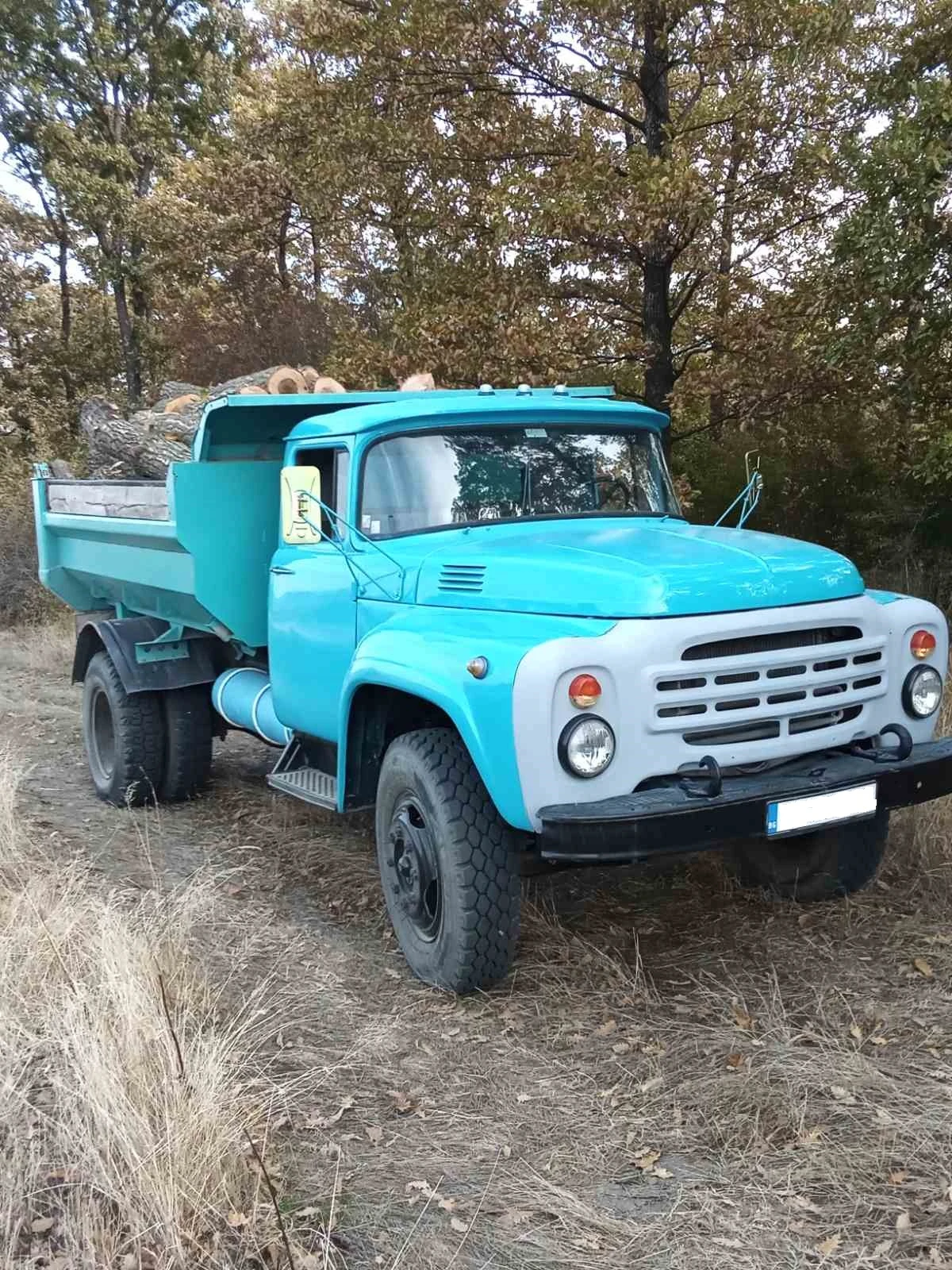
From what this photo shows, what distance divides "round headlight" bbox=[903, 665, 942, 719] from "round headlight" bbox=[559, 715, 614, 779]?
1389mm

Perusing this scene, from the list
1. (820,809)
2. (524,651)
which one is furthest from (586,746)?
(820,809)

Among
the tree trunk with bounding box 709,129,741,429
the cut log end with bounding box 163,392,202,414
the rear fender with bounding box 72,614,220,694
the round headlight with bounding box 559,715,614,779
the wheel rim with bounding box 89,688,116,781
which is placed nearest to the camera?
the round headlight with bounding box 559,715,614,779

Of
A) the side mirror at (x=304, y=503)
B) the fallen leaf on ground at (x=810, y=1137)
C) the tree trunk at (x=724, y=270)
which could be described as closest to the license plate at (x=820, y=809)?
the fallen leaf on ground at (x=810, y=1137)

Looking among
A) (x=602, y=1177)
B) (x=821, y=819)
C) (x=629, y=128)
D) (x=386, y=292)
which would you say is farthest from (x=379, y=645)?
(x=386, y=292)

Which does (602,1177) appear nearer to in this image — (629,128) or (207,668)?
(207,668)

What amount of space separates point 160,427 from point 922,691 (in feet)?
18.6

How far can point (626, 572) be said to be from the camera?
375 cm

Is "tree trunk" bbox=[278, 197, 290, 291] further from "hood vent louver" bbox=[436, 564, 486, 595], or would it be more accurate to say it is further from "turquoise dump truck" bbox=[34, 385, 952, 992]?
"hood vent louver" bbox=[436, 564, 486, 595]

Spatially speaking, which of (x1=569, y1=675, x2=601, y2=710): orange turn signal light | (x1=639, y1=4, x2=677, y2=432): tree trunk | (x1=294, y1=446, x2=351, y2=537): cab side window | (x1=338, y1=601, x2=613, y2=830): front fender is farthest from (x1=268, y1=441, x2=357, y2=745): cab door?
(x1=639, y1=4, x2=677, y2=432): tree trunk

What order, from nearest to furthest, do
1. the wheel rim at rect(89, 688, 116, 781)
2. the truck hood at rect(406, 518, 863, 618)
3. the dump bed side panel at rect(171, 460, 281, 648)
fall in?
1. the truck hood at rect(406, 518, 863, 618)
2. the dump bed side panel at rect(171, 460, 281, 648)
3. the wheel rim at rect(89, 688, 116, 781)

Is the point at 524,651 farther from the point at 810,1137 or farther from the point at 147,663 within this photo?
the point at 147,663

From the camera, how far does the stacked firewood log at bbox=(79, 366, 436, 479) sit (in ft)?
23.2

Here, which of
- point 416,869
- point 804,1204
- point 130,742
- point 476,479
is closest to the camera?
point 804,1204

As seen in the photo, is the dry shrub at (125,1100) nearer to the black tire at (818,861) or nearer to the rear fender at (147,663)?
the black tire at (818,861)
